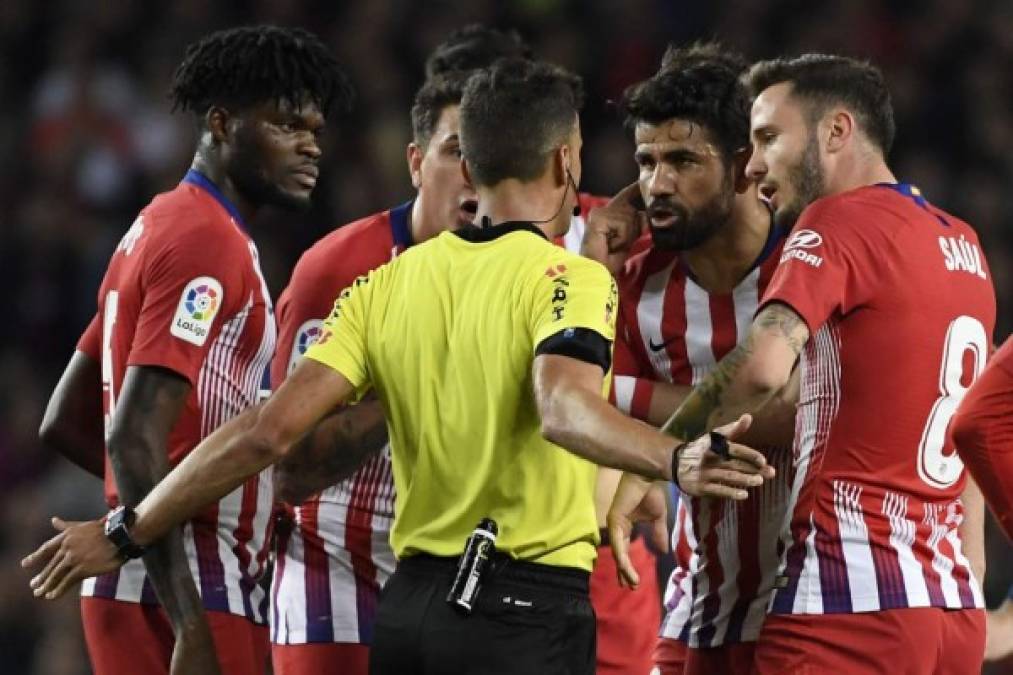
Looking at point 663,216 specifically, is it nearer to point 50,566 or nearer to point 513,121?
point 513,121

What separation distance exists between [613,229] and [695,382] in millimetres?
511

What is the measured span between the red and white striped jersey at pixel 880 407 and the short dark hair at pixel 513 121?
2.13 feet

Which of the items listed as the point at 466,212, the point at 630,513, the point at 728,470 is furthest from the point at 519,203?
the point at 466,212

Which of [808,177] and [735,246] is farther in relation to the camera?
[735,246]

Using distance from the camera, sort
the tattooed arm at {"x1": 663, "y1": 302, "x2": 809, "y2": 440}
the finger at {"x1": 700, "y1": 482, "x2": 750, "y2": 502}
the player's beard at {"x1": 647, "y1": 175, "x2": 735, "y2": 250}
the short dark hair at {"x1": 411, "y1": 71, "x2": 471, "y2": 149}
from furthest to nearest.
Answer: the short dark hair at {"x1": 411, "y1": 71, "x2": 471, "y2": 149}
the player's beard at {"x1": 647, "y1": 175, "x2": 735, "y2": 250}
the tattooed arm at {"x1": 663, "y1": 302, "x2": 809, "y2": 440}
the finger at {"x1": 700, "y1": 482, "x2": 750, "y2": 502}

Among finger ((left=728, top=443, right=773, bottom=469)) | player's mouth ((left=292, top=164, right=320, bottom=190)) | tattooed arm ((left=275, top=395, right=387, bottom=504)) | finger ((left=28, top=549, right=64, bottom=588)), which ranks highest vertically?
player's mouth ((left=292, top=164, right=320, bottom=190))

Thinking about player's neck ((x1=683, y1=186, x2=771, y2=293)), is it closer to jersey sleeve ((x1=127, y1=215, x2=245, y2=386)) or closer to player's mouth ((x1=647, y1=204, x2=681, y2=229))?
player's mouth ((x1=647, y1=204, x2=681, y2=229))

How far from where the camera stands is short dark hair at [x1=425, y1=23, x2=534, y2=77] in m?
7.20

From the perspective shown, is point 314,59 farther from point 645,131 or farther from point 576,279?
point 576,279

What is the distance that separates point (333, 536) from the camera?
18.7ft

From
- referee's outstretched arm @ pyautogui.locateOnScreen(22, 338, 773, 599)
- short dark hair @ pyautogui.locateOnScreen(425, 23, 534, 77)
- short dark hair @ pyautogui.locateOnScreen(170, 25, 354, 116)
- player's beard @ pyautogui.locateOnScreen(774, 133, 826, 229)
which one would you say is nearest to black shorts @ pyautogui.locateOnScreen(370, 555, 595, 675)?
referee's outstretched arm @ pyautogui.locateOnScreen(22, 338, 773, 599)

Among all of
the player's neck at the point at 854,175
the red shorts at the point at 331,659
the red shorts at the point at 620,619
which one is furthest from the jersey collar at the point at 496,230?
the red shorts at the point at 620,619

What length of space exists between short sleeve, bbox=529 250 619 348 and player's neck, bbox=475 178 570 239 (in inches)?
8.8

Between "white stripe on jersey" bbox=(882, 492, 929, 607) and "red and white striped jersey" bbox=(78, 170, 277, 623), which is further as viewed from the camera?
"red and white striped jersey" bbox=(78, 170, 277, 623)
